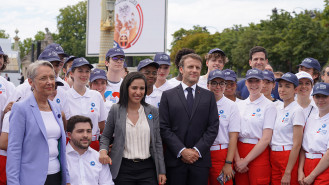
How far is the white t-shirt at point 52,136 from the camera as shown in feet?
14.7

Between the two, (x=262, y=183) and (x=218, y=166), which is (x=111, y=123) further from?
(x=262, y=183)

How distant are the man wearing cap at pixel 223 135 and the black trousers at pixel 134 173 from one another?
43.2 inches

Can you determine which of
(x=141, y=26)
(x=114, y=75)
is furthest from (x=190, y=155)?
(x=141, y=26)

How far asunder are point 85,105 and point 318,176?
3291 millimetres

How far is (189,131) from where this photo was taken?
5.53 m

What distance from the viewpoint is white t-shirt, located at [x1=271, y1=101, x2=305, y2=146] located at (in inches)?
229

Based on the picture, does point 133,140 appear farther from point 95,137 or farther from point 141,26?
point 141,26

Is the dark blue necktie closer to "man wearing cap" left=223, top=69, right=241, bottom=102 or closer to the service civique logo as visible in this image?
"man wearing cap" left=223, top=69, right=241, bottom=102

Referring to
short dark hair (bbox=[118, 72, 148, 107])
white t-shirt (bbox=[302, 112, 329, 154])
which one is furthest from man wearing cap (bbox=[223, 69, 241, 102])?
short dark hair (bbox=[118, 72, 148, 107])

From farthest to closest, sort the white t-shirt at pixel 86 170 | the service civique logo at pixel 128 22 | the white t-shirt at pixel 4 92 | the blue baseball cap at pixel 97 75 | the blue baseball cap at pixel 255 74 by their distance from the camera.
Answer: the service civique logo at pixel 128 22, the blue baseball cap at pixel 97 75, the blue baseball cap at pixel 255 74, the white t-shirt at pixel 4 92, the white t-shirt at pixel 86 170

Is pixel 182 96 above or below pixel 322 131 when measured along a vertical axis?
above

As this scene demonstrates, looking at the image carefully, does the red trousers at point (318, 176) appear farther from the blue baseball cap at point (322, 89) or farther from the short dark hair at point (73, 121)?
the short dark hair at point (73, 121)

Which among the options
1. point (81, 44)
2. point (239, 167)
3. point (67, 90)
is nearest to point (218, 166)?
point (239, 167)

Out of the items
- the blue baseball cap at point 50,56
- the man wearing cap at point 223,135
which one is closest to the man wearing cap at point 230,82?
the man wearing cap at point 223,135
